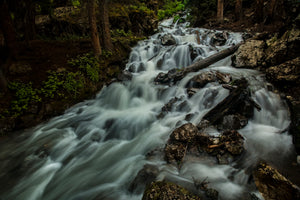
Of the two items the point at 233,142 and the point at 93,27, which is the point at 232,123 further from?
the point at 93,27

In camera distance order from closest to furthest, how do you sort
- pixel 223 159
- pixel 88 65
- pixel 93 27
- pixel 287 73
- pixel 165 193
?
pixel 165 193, pixel 223 159, pixel 287 73, pixel 93 27, pixel 88 65

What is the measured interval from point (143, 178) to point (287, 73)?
5.10m

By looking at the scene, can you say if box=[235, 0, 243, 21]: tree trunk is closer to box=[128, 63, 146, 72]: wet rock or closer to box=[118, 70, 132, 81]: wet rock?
box=[128, 63, 146, 72]: wet rock

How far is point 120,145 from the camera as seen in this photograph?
16.4ft

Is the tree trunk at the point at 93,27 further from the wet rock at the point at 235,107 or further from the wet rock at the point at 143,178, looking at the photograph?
the wet rock at the point at 143,178

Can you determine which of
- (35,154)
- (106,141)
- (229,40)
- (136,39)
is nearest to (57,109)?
(35,154)

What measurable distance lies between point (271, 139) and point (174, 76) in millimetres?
4311

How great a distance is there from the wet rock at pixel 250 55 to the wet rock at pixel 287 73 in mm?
1434

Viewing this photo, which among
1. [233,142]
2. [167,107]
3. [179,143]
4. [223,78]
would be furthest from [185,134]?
[223,78]

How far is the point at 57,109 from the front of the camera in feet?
21.4

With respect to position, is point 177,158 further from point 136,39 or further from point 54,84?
point 136,39

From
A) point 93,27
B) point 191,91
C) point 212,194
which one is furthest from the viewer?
point 93,27

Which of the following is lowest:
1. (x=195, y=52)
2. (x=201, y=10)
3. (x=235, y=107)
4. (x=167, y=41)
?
(x=235, y=107)

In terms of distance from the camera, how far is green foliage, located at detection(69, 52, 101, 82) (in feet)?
25.0
